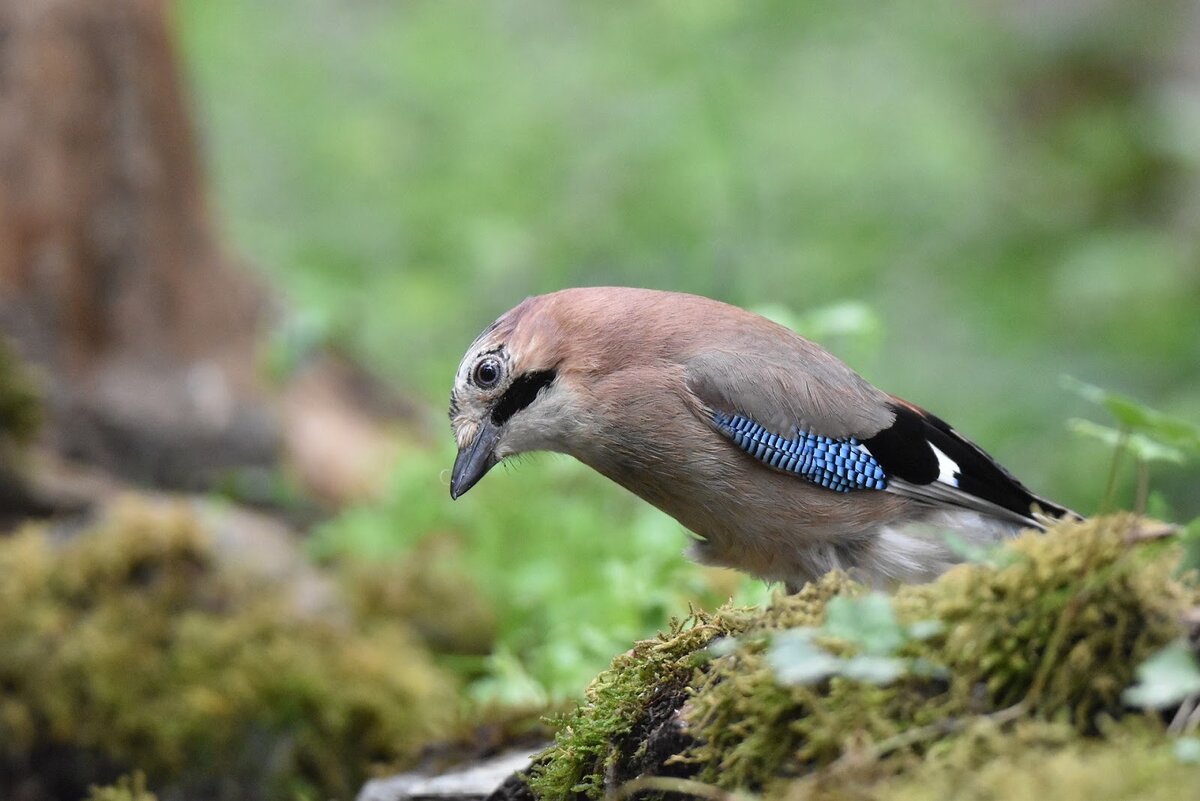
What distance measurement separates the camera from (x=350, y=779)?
213 inches

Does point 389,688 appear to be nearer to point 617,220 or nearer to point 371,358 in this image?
point 371,358

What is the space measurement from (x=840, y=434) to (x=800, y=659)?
2.20 m

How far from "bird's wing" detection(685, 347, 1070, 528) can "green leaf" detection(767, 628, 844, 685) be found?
6.15 ft

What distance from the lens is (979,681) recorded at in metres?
2.56

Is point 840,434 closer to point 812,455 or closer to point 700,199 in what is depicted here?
point 812,455

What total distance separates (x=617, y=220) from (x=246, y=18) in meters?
7.62

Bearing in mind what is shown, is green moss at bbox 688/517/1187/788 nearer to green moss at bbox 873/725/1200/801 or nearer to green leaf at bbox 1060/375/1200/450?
green moss at bbox 873/725/1200/801

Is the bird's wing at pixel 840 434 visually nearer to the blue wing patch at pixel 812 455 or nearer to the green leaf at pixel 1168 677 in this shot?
the blue wing patch at pixel 812 455

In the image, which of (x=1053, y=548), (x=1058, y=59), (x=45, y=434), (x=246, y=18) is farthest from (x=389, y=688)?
(x=1058, y=59)

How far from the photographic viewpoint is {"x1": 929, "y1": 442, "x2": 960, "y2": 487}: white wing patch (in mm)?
4688

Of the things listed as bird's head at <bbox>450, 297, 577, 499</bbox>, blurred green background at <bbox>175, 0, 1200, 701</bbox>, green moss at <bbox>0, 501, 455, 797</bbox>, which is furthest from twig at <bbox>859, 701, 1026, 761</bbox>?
blurred green background at <bbox>175, 0, 1200, 701</bbox>

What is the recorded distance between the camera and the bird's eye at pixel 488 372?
4426 mm

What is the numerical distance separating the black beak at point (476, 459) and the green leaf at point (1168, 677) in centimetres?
253

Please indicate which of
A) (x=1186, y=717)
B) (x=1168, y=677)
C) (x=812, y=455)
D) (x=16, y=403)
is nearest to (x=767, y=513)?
(x=812, y=455)
